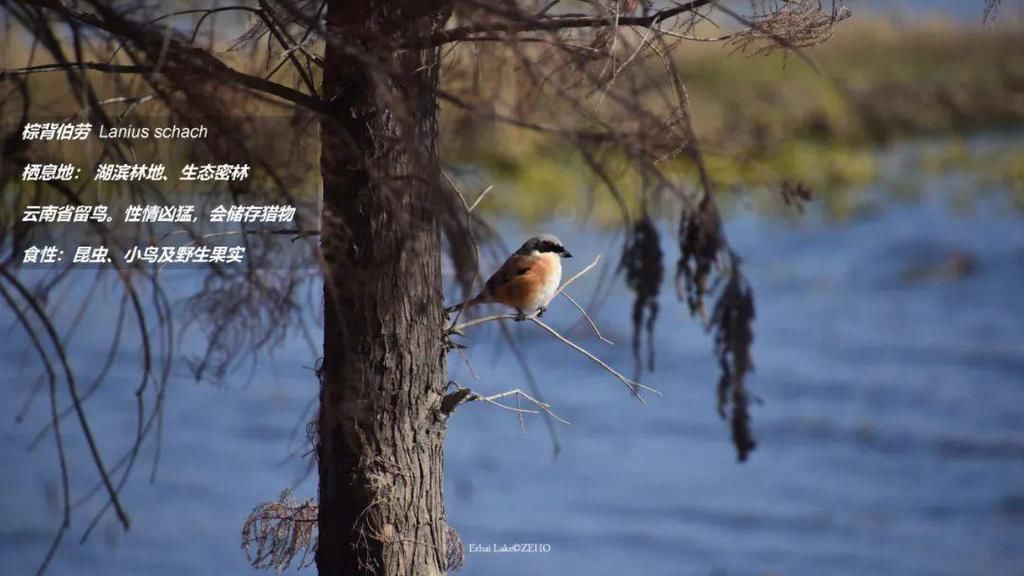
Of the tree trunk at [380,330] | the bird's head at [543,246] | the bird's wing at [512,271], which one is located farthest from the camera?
the bird's head at [543,246]

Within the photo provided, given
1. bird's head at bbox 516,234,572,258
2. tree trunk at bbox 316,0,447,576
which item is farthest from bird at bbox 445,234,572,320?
tree trunk at bbox 316,0,447,576

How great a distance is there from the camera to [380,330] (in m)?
2.59

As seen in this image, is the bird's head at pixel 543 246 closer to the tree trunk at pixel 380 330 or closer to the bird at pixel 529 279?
the bird at pixel 529 279

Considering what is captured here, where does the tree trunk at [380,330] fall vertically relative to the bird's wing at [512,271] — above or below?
below

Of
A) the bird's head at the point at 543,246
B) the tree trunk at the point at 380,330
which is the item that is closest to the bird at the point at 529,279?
the bird's head at the point at 543,246

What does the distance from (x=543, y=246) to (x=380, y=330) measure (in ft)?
3.70

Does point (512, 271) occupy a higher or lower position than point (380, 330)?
higher

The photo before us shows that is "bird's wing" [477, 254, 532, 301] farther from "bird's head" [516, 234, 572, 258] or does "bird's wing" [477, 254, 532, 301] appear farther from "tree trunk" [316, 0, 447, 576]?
"tree trunk" [316, 0, 447, 576]

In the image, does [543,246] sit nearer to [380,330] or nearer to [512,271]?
[512,271]

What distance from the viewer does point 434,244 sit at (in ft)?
8.68

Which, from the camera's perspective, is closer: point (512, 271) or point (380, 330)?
point (380, 330)

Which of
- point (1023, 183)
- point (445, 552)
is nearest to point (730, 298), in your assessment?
point (445, 552)

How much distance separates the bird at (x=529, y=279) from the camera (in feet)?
11.6

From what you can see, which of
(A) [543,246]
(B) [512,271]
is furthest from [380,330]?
(A) [543,246]
